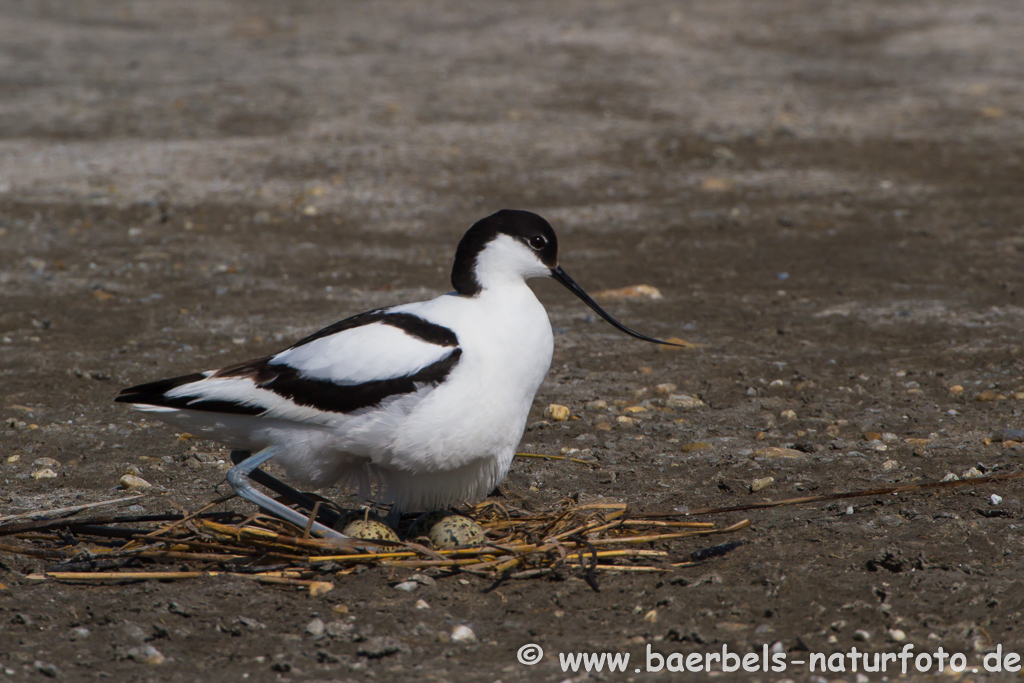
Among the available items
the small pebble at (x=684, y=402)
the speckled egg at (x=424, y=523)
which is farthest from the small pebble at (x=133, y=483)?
the small pebble at (x=684, y=402)

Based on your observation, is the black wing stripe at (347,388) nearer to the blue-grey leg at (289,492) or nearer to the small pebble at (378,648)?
the blue-grey leg at (289,492)

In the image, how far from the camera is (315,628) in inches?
150

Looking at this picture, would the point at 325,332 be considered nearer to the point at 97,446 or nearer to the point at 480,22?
the point at 97,446

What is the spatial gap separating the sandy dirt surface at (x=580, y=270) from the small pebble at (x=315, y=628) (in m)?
0.03

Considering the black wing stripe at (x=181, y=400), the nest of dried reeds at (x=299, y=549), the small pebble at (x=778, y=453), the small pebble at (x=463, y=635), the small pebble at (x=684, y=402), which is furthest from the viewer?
the small pebble at (x=684, y=402)

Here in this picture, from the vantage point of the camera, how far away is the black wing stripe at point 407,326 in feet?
13.8

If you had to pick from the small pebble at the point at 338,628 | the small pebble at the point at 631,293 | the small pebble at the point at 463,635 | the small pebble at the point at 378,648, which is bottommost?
the small pebble at the point at 463,635

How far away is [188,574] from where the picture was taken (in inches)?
161

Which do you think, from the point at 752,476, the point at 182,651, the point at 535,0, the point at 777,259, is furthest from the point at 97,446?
the point at 535,0

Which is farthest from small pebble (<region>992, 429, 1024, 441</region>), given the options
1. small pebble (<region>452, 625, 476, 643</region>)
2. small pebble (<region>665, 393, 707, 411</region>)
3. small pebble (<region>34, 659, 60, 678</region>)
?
small pebble (<region>34, 659, 60, 678</region>)

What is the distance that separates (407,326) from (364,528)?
0.82 metres

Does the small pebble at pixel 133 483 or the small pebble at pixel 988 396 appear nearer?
the small pebble at pixel 133 483

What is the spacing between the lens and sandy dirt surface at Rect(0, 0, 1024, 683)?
12.7 ft

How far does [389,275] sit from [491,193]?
6.89 ft
